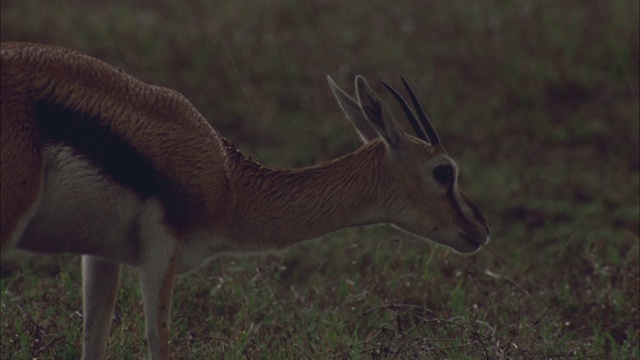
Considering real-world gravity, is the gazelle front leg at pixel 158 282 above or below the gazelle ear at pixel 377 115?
below

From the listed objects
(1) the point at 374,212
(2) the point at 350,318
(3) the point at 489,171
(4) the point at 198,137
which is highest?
(4) the point at 198,137

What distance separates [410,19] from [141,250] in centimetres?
770

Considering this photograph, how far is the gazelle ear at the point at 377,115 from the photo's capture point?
520cm

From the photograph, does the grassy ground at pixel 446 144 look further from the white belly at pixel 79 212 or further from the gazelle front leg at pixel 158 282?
the white belly at pixel 79 212

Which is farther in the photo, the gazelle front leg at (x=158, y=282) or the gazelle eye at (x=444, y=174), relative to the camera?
the gazelle eye at (x=444, y=174)

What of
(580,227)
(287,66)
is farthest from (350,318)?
(287,66)

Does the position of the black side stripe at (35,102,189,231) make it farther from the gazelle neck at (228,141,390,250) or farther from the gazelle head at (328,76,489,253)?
the gazelle head at (328,76,489,253)

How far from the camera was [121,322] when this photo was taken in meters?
5.75

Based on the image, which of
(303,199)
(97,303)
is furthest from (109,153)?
(303,199)

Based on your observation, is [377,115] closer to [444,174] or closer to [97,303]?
[444,174]

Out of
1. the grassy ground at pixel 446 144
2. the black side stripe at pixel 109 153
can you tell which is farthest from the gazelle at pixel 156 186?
the grassy ground at pixel 446 144

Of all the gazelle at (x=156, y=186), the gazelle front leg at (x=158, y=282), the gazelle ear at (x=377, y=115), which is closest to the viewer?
the gazelle at (x=156, y=186)

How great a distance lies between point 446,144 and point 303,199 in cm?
477

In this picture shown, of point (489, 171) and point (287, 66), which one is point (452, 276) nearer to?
point (489, 171)
